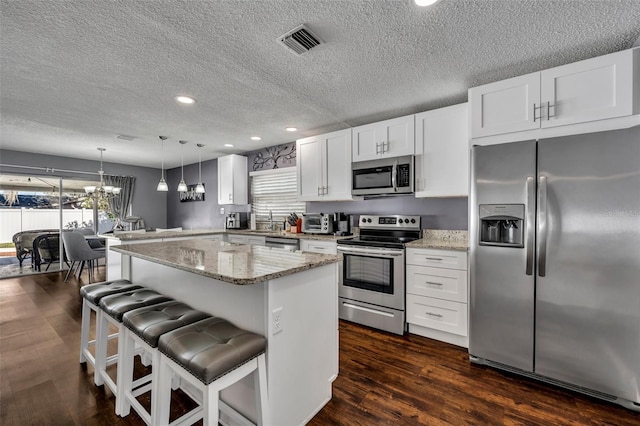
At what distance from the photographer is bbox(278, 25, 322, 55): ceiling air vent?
179cm

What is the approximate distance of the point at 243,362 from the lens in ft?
4.22

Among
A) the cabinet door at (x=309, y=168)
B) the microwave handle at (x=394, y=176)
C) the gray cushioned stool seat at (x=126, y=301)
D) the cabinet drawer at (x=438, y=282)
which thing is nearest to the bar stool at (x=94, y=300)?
the gray cushioned stool seat at (x=126, y=301)

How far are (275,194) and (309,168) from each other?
1207 millimetres

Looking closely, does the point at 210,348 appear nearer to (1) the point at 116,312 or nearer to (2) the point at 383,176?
(1) the point at 116,312

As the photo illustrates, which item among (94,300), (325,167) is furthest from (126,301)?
(325,167)

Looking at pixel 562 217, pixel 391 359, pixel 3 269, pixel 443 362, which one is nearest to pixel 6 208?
pixel 3 269

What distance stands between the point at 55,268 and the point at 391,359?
7.06 metres

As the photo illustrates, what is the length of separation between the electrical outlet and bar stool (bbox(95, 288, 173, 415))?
97 centimetres

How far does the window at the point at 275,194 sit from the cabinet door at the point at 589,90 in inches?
126

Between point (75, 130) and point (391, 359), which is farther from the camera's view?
point (75, 130)

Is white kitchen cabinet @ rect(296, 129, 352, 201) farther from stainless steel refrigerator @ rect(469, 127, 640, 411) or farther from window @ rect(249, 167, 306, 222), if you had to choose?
stainless steel refrigerator @ rect(469, 127, 640, 411)

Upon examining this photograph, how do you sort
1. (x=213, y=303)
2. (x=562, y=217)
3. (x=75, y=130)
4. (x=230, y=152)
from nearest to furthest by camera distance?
(x=213, y=303) → (x=562, y=217) → (x=75, y=130) → (x=230, y=152)

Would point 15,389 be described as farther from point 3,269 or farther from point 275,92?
point 3,269

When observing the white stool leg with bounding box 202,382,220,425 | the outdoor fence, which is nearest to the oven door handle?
the white stool leg with bounding box 202,382,220,425
